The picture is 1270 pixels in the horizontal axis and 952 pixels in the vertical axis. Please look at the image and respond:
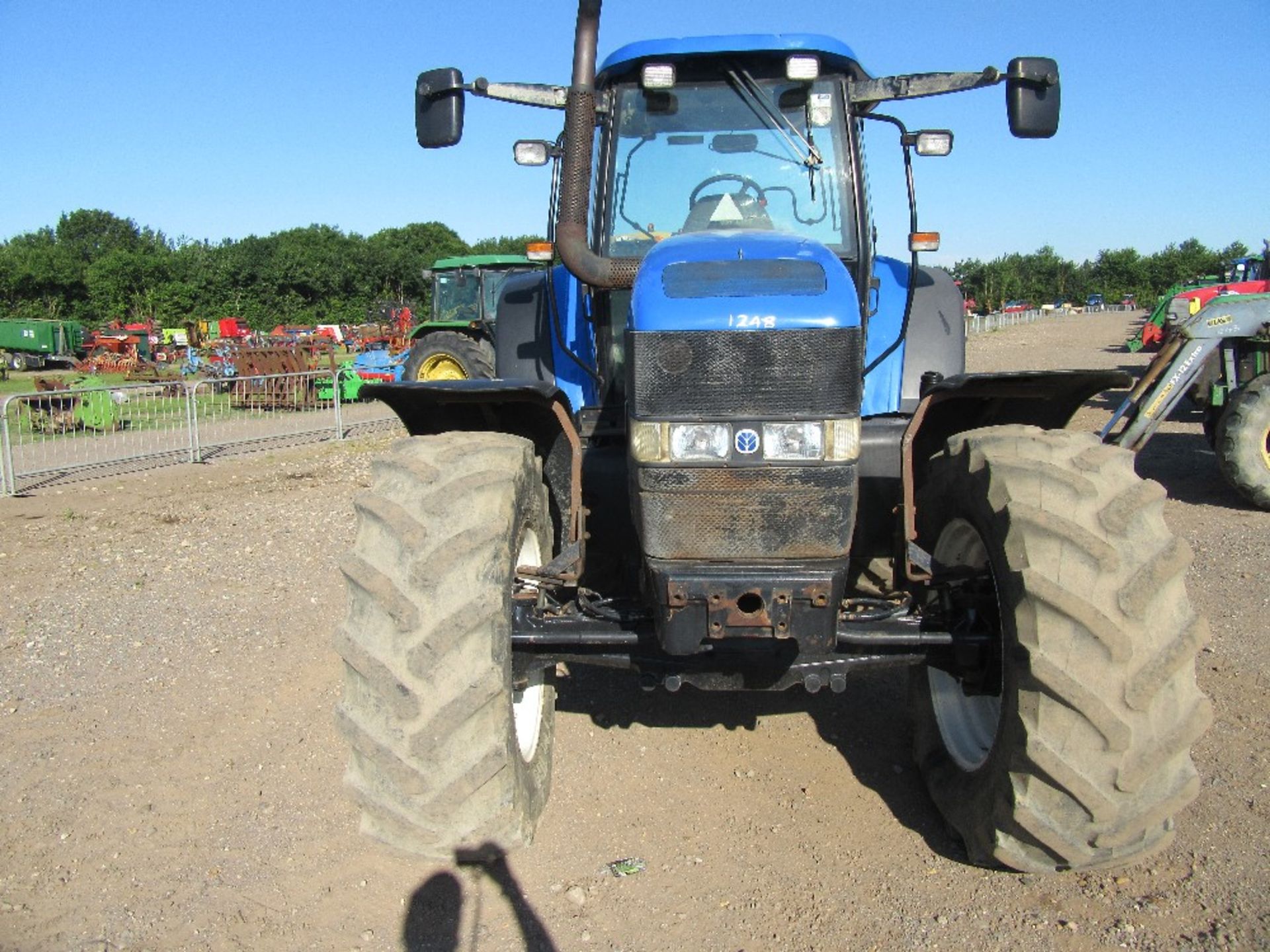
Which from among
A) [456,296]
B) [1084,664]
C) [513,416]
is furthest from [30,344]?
[1084,664]

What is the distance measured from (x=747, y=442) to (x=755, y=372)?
203 millimetres

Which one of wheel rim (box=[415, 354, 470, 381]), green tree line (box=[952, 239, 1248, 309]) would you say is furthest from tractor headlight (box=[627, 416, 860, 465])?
green tree line (box=[952, 239, 1248, 309])

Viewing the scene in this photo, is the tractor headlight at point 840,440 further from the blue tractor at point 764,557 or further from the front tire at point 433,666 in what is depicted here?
the front tire at point 433,666

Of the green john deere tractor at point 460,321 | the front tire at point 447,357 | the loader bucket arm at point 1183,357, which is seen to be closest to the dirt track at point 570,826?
the loader bucket arm at point 1183,357

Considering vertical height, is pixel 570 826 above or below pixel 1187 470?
below

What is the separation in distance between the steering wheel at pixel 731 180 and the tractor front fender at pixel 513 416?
1191 mm

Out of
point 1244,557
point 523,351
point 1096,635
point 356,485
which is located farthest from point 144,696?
point 1244,557

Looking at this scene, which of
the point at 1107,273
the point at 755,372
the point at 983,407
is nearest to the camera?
the point at 755,372

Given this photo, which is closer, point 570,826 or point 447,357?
point 570,826

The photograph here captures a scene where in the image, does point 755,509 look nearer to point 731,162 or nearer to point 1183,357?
point 731,162

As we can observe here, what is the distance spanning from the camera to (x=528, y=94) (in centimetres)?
398

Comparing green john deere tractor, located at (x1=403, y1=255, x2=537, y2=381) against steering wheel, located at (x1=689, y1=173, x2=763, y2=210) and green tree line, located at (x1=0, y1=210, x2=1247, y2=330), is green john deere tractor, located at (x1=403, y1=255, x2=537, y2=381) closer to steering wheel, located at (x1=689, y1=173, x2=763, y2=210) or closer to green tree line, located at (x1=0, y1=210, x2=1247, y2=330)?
steering wheel, located at (x1=689, y1=173, x2=763, y2=210)

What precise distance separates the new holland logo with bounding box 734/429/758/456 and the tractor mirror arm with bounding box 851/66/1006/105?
1.78m

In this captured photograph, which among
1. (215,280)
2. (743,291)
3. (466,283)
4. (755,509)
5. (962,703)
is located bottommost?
(962,703)
